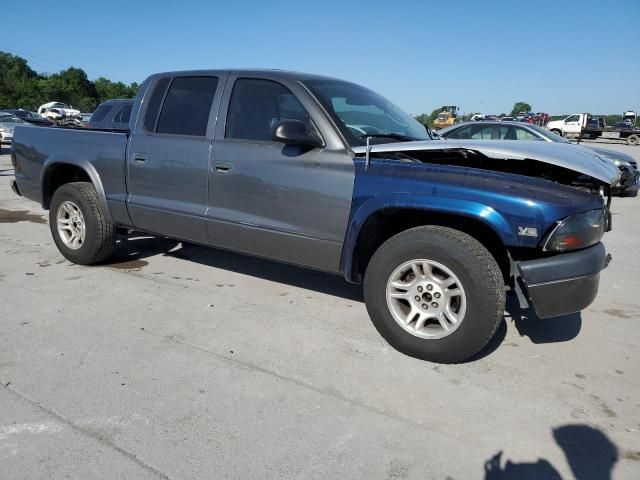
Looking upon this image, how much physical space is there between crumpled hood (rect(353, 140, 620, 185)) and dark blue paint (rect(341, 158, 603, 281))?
0.39 feet

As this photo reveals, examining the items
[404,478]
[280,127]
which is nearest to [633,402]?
[404,478]

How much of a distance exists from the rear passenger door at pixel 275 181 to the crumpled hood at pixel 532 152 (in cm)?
32

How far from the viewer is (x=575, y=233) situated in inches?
113

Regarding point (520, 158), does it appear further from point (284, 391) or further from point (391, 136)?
point (284, 391)

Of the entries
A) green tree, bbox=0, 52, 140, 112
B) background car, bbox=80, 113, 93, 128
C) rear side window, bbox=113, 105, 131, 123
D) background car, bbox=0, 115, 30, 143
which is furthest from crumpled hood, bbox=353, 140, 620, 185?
green tree, bbox=0, 52, 140, 112

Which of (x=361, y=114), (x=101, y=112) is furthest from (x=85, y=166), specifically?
(x=101, y=112)

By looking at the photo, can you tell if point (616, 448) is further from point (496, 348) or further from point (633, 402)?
point (496, 348)

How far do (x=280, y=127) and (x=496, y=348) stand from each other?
6.82 ft

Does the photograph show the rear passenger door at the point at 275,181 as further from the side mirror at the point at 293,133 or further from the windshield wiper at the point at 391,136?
the windshield wiper at the point at 391,136

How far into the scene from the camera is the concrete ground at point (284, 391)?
2.29 meters

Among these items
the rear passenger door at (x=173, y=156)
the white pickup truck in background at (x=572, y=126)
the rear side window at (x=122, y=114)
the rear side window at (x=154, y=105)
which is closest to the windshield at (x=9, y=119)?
the rear side window at (x=122, y=114)

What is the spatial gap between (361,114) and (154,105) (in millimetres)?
1865

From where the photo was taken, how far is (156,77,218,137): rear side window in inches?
164

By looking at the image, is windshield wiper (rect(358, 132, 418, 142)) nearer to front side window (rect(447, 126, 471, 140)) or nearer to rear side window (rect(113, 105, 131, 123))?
front side window (rect(447, 126, 471, 140))
